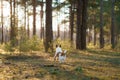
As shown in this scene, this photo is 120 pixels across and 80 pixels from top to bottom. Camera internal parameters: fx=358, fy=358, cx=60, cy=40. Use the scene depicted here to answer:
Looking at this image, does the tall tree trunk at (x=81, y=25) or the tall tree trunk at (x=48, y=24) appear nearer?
the tall tree trunk at (x=48, y=24)

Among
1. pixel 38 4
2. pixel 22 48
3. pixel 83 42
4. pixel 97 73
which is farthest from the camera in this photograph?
pixel 38 4

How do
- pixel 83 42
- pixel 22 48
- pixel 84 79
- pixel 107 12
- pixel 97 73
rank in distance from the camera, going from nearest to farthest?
pixel 84 79, pixel 97 73, pixel 22 48, pixel 83 42, pixel 107 12

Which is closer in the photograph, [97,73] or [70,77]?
[70,77]

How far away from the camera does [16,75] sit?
707 inches

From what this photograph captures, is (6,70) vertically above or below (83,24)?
below

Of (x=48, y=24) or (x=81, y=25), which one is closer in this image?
(x=48, y=24)

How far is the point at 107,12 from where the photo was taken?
2704 inches

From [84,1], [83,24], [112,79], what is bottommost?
[112,79]

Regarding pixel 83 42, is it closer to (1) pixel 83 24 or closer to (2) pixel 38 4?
(1) pixel 83 24

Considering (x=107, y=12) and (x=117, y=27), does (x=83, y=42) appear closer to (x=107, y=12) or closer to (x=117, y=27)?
(x=107, y=12)

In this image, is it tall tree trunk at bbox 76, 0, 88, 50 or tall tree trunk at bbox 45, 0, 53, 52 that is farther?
tall tree trunk at bbox 76, 0, 88, 50

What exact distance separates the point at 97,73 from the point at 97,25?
178ft

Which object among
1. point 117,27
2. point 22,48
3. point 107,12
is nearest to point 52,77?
point 22,48

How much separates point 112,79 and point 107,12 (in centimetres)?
5249
